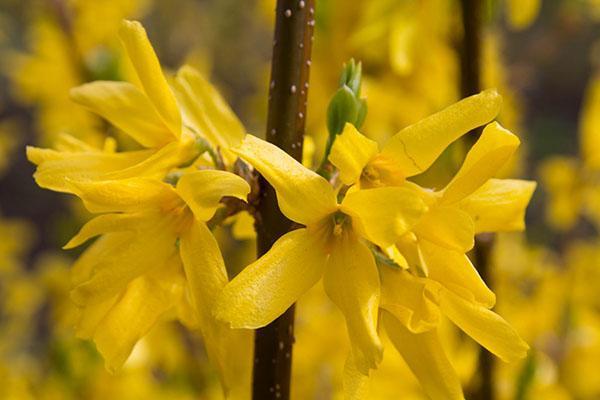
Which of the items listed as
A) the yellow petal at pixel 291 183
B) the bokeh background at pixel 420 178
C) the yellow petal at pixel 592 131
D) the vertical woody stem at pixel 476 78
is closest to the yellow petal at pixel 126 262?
the yellow petal at pixel 291 183

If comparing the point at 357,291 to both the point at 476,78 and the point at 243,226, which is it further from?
the point at 476,78

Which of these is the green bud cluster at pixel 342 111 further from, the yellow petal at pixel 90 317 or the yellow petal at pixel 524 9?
the yellow petal at pixel 524 9

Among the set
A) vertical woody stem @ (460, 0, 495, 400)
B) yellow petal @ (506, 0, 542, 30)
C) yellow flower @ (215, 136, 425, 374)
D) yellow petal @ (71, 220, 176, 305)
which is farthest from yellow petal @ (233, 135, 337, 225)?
yellow petal @ (506, 0, 542, 30)

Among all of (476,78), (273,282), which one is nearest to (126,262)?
(273,282)

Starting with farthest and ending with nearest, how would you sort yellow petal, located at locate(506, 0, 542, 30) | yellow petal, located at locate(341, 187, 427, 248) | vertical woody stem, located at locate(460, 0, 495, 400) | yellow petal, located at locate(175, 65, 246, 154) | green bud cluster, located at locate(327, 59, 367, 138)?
yellow petal, located at locate(506, 0, 542, 30), vertical woody stem, located at locate(460, 0, 495, 400), yellow petal, located at locate(175, 65, 246, 154), green bud cluster, located at locate(327, 59, 367, 138), yellow petal, located at locate(341, 187, 427, 248)

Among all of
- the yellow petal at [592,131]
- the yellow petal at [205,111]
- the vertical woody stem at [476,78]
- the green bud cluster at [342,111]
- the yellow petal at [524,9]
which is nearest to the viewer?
the green bud cluster at [342,111]

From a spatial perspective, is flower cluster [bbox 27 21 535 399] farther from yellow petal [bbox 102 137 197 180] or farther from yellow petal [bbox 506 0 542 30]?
yellow petal [bbox 506 0 542 30]
